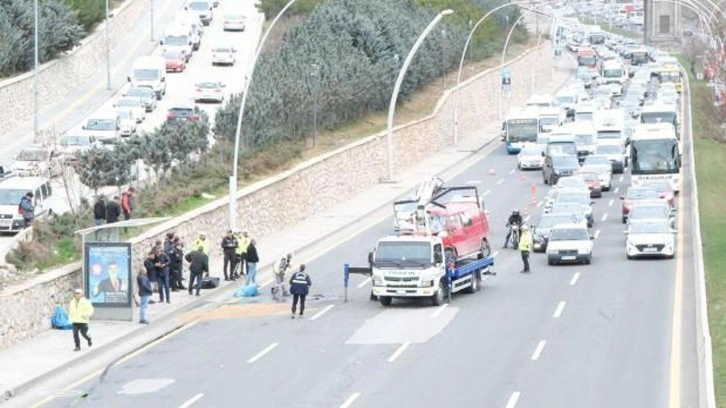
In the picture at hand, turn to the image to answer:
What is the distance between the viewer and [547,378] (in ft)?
101

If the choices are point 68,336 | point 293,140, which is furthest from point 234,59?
point 68,336

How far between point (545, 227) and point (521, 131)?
3558 cm

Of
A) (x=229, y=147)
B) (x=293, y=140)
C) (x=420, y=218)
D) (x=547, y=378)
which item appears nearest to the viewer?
(x=547, y=378)

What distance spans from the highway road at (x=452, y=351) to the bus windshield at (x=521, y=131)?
3972cm

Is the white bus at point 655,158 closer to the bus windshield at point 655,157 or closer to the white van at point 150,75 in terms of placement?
the bus windshield at point 655,157

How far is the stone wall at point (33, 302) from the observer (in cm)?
3472

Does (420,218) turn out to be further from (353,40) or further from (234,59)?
(234,59)

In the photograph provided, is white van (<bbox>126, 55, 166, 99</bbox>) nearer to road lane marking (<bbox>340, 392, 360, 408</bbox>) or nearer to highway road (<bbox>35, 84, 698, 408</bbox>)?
highway road (<bbox>35, 84, 698, 408</bbox>)

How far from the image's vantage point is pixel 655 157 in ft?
218

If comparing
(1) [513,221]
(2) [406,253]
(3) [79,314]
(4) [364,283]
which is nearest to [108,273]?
(3) [79,314]

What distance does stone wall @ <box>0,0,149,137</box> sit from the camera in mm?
71812

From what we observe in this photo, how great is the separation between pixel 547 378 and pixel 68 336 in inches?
429

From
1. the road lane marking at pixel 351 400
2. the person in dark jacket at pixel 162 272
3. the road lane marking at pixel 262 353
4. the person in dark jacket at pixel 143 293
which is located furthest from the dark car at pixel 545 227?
the road lane marking at pixel 351 400

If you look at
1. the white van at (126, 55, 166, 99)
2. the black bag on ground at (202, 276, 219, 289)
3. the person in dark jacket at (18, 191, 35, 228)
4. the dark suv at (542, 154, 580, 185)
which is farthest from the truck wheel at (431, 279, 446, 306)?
A: the white van at (126, 55, 166, 99)
